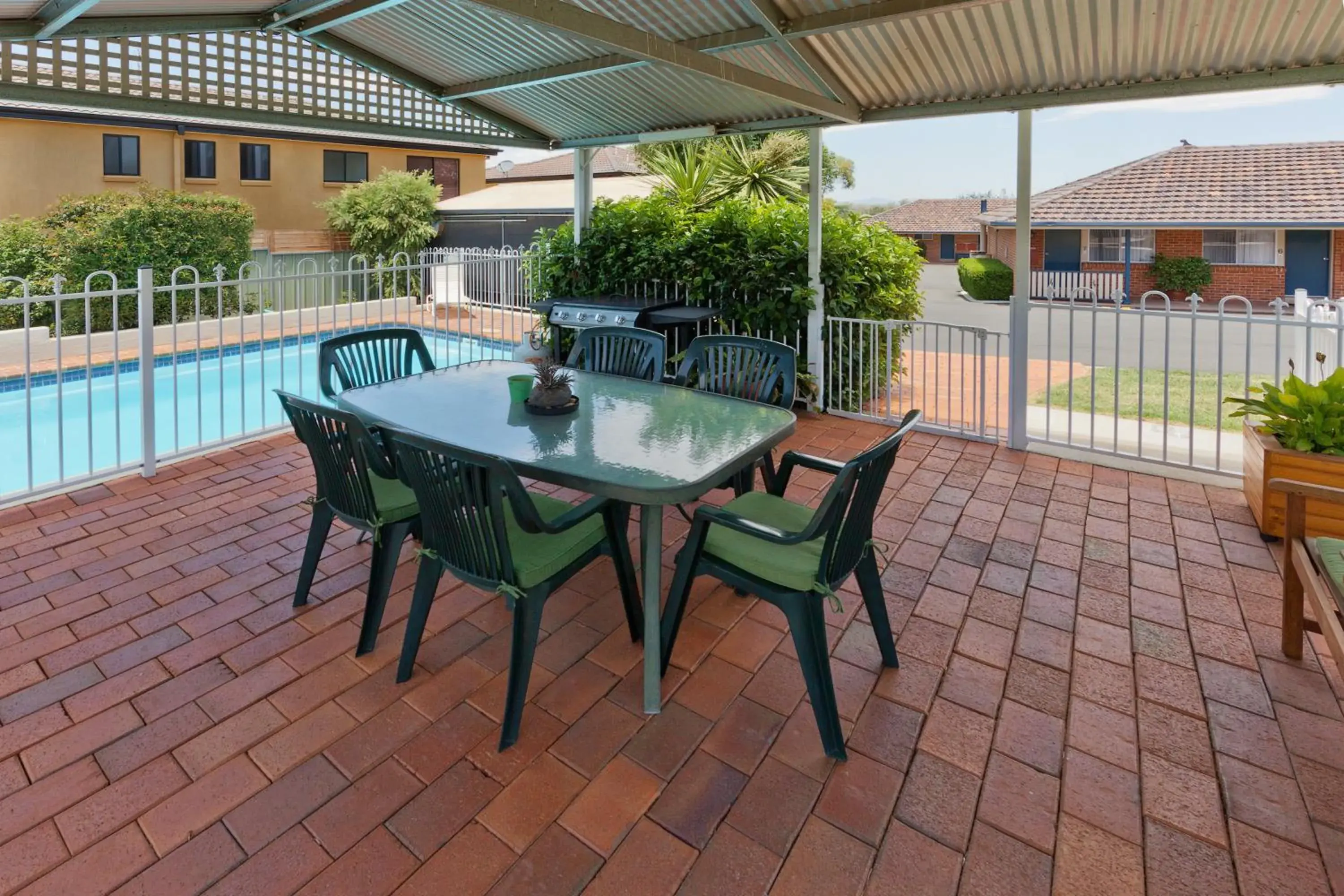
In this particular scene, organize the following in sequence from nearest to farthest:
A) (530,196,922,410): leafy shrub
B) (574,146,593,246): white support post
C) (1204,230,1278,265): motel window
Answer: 1. (530,196,922,410): leafy shrub
2. (574,146,593,246): white support post
3. (1204,230,1278,265): motel window

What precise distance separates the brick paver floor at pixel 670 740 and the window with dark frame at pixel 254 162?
47.4 feet

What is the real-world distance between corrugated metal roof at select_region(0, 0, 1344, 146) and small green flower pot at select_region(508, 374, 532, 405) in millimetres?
1321

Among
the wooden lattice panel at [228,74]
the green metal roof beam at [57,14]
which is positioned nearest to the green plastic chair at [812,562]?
the green metal roof beam at [57,14]

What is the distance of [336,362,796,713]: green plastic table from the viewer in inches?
89.3

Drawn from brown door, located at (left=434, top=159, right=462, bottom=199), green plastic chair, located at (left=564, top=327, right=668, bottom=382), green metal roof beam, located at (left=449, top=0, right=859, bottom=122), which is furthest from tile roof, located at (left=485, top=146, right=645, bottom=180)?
green plastic chair, located at (left=564, top=327, right=668, bottom=382)

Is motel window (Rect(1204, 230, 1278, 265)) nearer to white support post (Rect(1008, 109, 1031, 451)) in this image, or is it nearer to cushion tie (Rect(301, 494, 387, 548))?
white support post (Rect(1008, 109, 1031, 451))

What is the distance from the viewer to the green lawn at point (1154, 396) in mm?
6199

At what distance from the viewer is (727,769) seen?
6.72 feet

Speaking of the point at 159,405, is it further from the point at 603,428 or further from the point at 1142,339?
the point at 1142,339

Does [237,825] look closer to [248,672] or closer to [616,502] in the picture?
[248,672]

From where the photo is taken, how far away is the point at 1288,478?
3408 mm

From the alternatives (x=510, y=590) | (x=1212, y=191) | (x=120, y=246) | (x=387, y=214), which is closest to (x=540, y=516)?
(x=510, y=590)

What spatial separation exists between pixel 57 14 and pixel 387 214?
40.2 feet

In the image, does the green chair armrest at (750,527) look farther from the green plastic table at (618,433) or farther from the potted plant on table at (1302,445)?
the potted plant on table at (1302,445)
